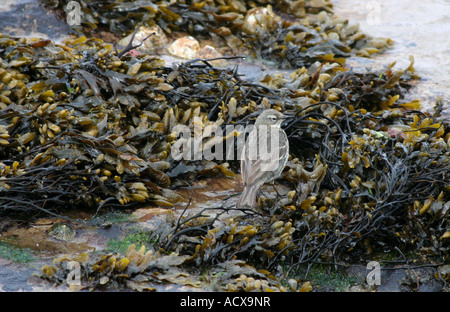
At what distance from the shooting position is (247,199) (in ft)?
13.7

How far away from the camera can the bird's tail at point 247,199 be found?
164 inches

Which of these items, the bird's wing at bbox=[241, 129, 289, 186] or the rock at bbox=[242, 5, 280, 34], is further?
the rock at bbox=[242, 5, 280, 34]


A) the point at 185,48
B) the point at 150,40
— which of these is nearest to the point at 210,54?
the point at 185,48

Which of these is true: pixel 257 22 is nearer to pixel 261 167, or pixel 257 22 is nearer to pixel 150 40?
pixel 150 40

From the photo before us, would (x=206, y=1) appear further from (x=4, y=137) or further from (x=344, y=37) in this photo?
(x=4, y=137)

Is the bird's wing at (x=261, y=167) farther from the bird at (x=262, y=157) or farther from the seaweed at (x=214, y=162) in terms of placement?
the seaweed at (x=214, y=162)

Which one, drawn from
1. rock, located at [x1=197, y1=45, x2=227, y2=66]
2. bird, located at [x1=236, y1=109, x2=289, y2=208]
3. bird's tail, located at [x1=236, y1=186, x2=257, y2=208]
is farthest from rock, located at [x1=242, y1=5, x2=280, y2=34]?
bird's tail, located at [x1=236, y1=186, x2=257, y2=208]

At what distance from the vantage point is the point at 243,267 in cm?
352

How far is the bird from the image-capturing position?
166 inches

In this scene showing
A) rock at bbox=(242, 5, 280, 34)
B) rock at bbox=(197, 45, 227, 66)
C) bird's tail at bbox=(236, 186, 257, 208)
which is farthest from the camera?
rock at bbox=(242, 5, 280, 34)

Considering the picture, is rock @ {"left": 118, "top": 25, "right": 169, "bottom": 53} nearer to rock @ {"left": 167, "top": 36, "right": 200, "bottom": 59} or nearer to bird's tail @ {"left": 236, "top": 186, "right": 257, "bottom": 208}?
rock @ {"left": 167, "top": 36, "right": 200, "bottom": 59}

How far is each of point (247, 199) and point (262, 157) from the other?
→ 0.39 meters
